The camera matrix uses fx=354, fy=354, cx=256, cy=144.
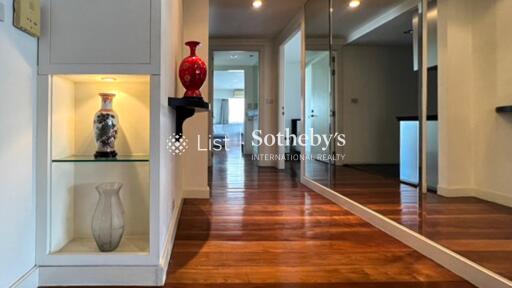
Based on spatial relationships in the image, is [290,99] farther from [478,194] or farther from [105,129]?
[105,129]

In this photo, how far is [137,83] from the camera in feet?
5.98

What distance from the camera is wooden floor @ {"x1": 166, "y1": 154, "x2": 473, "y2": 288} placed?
1.66m

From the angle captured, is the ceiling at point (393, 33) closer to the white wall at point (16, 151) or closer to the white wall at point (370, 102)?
the white wall at point (370, 102)

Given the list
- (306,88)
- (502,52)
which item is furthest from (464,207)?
(306,88)

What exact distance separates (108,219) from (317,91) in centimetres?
336

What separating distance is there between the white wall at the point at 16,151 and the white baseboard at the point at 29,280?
0.06 ft

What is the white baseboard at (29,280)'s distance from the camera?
1381mm

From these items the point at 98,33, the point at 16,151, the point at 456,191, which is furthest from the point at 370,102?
the point at 16,151

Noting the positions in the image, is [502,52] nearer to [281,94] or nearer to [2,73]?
[2,73]

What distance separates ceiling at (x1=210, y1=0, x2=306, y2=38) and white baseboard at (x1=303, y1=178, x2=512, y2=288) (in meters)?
2.76

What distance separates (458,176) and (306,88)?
7.24ft

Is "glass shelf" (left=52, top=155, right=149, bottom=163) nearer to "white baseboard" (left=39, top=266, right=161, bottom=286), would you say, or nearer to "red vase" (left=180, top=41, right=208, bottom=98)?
"white baseboard" (left=39, top=266, right=161, bottom=286)

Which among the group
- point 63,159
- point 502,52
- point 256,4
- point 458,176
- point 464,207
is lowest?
point 464,207

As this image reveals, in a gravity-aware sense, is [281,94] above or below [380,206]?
above
